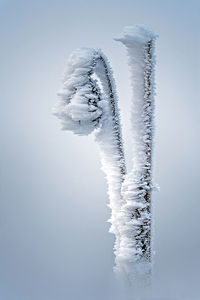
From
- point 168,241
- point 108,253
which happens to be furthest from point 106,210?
point 168,241

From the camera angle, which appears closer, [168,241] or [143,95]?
[143,95]

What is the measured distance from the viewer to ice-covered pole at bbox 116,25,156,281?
78 cm

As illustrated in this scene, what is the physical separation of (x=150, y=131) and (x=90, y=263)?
5.66ft

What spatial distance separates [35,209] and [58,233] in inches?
13.3

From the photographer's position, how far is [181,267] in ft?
5.71

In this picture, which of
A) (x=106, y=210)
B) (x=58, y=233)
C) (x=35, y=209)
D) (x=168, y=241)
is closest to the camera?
(x=168, y=241)

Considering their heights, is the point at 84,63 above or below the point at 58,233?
above

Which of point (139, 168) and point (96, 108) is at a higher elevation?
point (96, 108)

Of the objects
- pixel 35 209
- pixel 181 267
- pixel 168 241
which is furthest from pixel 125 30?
pixel 35 209

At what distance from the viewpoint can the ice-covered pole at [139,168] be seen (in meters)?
0.78

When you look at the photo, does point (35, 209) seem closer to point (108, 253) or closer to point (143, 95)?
point (108, 253)

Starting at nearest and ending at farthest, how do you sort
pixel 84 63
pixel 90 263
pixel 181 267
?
1. pixel 84 63
2. pixel 181 267
3. pixel 90 263

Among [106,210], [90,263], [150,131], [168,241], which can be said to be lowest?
[90,263]

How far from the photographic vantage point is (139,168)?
0.81 meters
